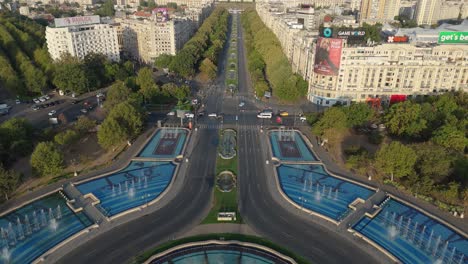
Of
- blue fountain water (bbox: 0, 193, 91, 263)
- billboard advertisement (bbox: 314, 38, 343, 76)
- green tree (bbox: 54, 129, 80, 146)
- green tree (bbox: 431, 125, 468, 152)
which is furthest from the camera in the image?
billboard advertisement (bbox: 314, 38, 343, 76)

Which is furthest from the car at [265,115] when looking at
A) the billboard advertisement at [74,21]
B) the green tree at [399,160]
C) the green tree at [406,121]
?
the billboard advertisement at [74,21]

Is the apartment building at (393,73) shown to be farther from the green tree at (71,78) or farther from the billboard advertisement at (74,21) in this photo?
the billboard advertisement at (74,21)

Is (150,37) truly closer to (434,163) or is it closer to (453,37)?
(453,37)

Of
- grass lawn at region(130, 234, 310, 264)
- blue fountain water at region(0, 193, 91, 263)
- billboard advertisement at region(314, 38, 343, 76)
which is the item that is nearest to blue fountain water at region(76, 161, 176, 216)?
blue fountain water at region(0, 193, 91, 263)

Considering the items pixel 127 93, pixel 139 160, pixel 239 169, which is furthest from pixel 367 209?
pixel 127 93

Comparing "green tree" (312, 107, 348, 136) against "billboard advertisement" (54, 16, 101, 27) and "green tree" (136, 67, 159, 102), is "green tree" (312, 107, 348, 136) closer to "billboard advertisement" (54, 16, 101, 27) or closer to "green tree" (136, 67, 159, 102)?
"green tree" (136, 67, 159, 102)

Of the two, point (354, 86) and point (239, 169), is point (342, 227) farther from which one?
point (354, 86)

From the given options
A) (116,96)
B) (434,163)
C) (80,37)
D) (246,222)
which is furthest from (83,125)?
(434,163)
